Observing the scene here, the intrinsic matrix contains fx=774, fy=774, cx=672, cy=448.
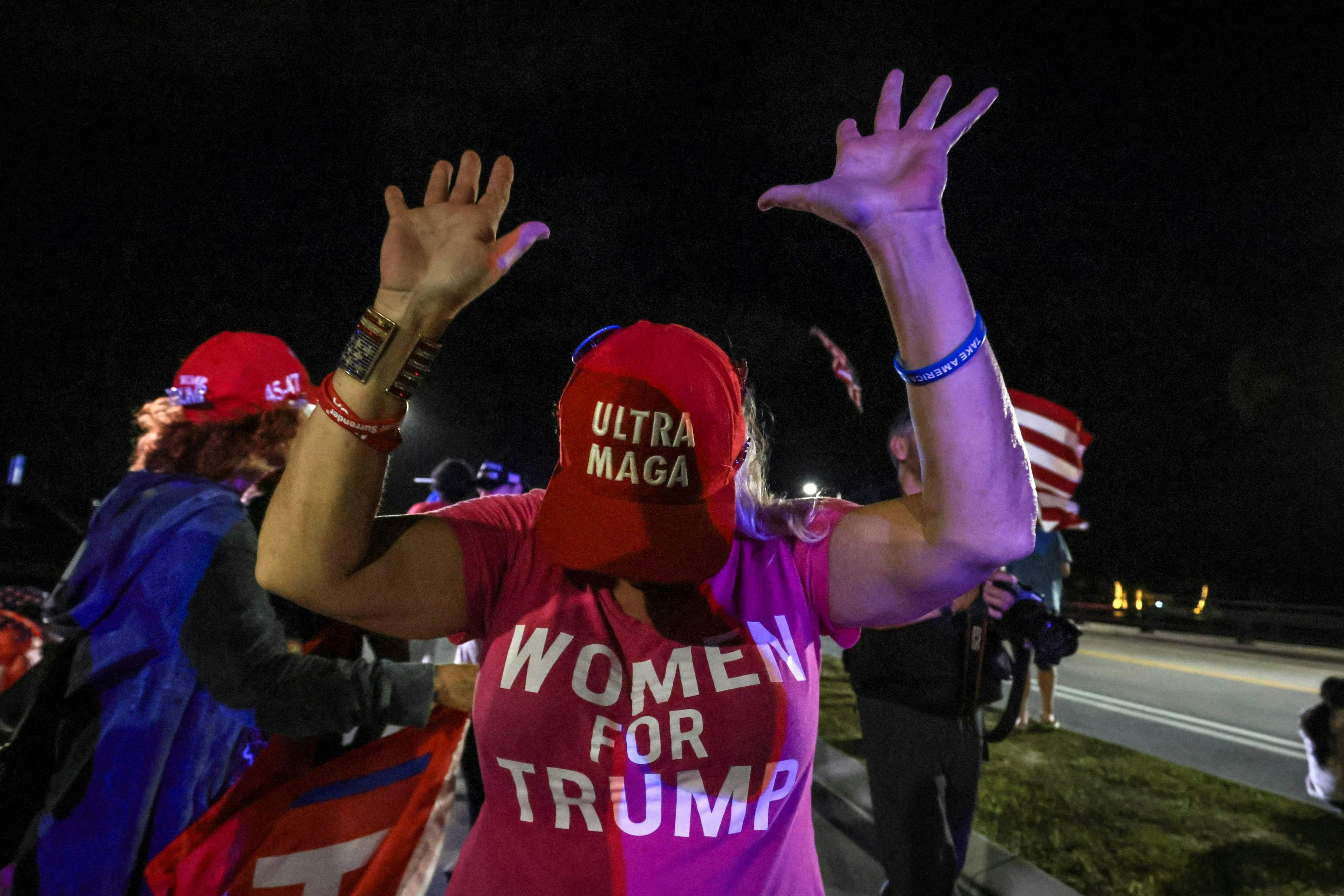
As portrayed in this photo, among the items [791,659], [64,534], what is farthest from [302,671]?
[64,534]

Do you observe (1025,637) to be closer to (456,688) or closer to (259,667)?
(456,688)

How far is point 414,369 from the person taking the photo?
1263 millimetres

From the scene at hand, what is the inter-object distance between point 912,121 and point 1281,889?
5064mm

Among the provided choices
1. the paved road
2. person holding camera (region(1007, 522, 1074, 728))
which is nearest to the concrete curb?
person holding camera (region(1007, 522, 1074, 728))

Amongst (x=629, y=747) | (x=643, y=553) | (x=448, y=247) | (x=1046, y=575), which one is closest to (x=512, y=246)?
(x=448, y=247)

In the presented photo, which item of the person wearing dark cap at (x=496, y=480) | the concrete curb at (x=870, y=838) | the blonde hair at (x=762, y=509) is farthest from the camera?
the person wearing dark cap at (x=496, y=480)

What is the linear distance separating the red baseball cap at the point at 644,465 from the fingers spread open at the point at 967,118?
563mm

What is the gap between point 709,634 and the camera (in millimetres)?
1487

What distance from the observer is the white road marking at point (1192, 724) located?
7566 mm

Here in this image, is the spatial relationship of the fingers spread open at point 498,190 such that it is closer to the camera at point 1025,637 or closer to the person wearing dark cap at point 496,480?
the camera at point 1025,637

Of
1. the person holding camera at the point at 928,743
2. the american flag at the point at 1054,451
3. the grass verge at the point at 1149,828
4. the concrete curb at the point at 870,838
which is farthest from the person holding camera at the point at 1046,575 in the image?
the person holding camera at the point at 928,743

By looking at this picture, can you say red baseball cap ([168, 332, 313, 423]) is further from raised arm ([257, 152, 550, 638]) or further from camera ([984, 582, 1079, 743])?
camera ([984, 582, 1079, 743])

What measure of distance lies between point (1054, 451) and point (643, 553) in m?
7.82

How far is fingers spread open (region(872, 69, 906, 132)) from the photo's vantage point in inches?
53.9
